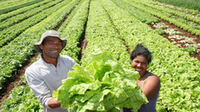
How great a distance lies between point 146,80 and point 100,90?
1.08m

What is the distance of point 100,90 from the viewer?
5.15ft

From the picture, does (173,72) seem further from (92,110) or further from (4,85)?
(4,85)

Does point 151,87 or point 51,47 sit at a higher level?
point 51,47

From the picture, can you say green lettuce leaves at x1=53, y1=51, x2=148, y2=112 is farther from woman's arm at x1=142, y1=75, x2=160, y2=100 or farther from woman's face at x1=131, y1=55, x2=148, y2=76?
woman's face at x1=131, y1=55, x2=148, y2=76

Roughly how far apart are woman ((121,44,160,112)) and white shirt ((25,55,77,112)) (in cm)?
146

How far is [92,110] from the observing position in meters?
1.42

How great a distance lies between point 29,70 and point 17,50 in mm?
9192

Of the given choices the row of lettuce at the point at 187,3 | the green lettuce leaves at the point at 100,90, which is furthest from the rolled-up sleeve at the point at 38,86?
the row of lettuce at the point at 187,3

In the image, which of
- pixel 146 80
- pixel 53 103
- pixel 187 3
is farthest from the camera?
pixel 187 3

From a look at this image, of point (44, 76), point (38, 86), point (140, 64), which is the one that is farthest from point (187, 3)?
point (38, 86)

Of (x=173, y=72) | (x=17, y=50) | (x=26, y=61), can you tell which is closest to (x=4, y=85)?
(x=26, y=61)

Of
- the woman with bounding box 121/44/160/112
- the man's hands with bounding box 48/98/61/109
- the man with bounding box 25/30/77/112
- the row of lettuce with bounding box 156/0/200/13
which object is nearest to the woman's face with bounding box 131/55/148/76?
the woman with bounding box 121/44/160/112

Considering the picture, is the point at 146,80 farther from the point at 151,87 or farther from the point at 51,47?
the point at 51,47

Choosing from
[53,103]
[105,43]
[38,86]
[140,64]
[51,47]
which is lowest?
[105,43]
